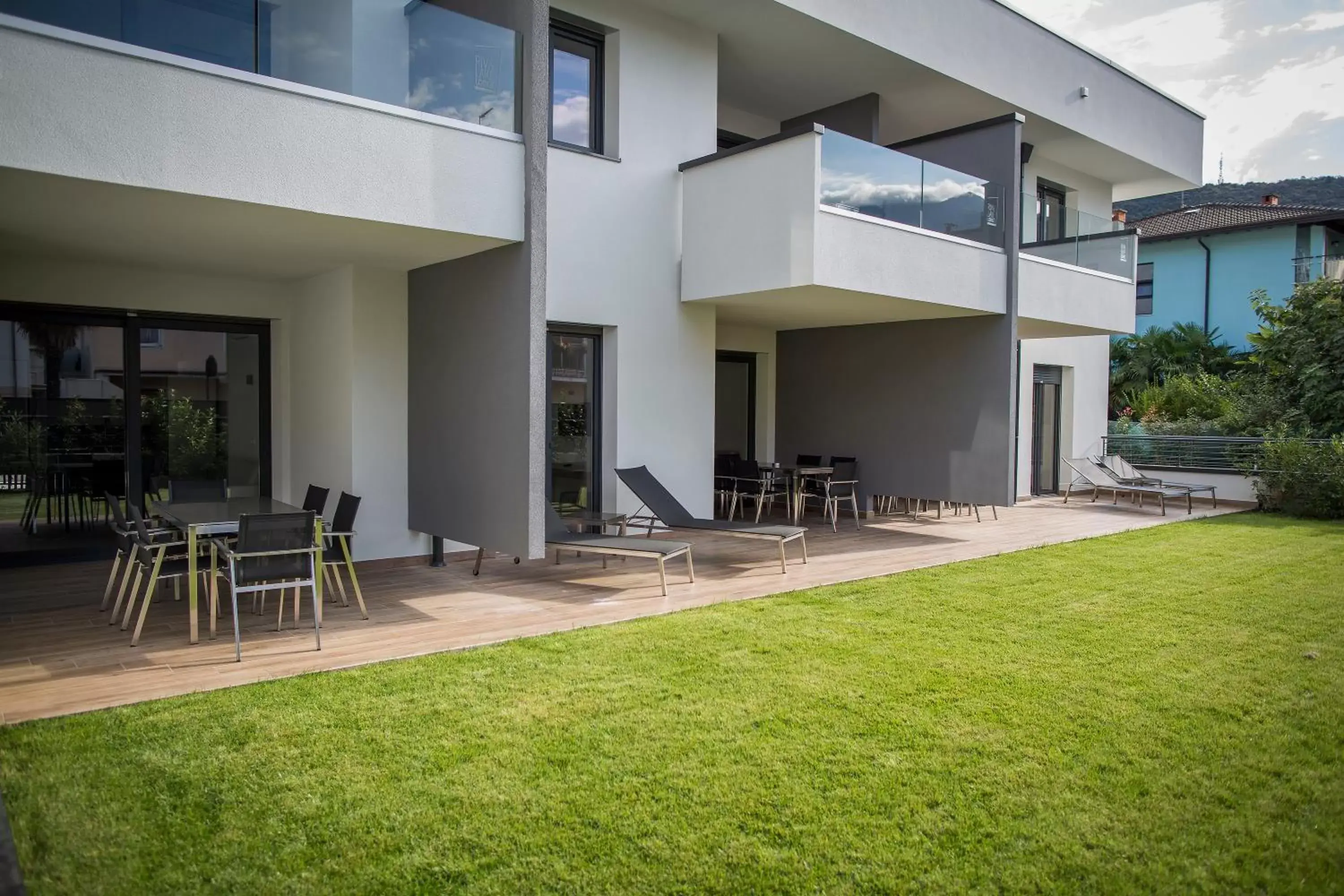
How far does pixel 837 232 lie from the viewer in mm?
8742

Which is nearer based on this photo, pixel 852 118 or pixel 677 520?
pixel 677 520

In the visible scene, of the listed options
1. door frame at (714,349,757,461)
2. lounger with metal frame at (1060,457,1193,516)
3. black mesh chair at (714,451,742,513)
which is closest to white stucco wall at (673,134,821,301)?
black mesh chair at (714,451,742,513)

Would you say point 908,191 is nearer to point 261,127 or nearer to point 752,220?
point 752,220

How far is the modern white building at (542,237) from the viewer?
574 cm

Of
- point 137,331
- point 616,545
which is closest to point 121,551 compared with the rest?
point 137,331

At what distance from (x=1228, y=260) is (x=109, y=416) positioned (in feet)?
94.9

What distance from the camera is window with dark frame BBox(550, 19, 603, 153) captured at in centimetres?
923

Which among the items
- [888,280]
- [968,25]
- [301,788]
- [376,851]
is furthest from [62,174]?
[968,25]

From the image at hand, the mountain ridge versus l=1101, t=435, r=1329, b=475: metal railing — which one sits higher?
the mountain ridge

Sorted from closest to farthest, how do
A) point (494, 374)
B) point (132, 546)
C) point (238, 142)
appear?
point (238, 142), point (132, 546), point (494, 374)

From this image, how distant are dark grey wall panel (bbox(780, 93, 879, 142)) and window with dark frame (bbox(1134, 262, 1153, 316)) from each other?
784 inches

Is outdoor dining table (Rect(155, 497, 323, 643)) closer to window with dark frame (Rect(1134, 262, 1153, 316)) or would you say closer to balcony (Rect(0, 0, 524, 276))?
balcony (Rect(0, 0, 524, 276))

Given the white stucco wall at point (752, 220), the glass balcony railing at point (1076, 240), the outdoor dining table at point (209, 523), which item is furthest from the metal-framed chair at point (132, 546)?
the glass balcony railing at point (1076, 240)

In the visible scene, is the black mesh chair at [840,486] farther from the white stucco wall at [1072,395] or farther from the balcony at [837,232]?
the white stucco wall at [1072,395]
